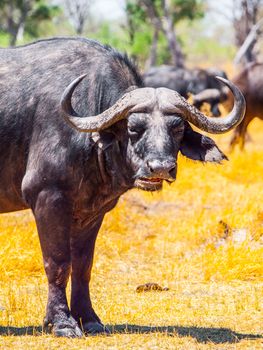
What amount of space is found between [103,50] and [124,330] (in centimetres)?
185

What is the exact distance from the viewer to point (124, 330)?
5.62m

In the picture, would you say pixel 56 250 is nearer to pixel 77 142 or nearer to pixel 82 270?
pixel 82 270

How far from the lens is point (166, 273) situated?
7777 millimetres

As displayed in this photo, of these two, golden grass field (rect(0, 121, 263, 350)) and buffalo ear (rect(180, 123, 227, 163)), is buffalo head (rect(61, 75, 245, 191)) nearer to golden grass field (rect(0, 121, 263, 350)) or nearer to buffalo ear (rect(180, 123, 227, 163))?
buffalo ear (rect(180, 123, 227, 163))

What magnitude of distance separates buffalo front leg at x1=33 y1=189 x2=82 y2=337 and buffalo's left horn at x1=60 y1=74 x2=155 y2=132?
1.54 feet

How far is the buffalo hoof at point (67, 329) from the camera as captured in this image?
5.41 metres

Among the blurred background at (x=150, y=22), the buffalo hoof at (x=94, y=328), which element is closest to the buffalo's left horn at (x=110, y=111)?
the buffalo hoof at (x=94, y=328)

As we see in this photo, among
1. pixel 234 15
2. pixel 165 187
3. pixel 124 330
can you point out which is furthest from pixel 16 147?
pixel 234 15

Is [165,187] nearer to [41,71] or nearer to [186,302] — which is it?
[186,302]

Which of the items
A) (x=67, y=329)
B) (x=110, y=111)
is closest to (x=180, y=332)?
(x=67, y=329)

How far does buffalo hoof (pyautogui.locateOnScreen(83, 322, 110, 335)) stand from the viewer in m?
5.62

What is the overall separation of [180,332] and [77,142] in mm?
1386

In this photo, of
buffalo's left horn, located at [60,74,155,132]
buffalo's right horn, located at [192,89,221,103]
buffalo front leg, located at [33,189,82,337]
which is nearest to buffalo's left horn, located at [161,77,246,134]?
buffalo's left horn, located at [60,74,155,132]

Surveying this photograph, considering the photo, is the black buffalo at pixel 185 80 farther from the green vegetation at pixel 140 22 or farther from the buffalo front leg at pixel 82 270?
the buffalo front leg at pixel 82 270
